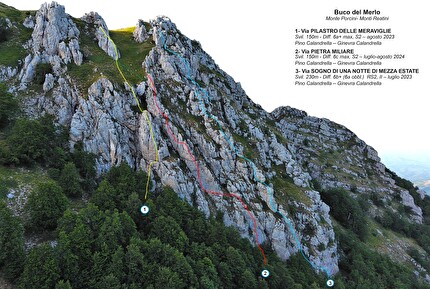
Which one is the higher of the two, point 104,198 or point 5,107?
point 5,107

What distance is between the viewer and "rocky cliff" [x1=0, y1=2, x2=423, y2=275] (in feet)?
167

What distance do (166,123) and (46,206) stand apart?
96.3 feet

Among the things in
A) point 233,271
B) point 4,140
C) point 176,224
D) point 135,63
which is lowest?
point 233,271

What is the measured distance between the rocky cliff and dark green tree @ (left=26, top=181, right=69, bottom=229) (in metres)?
13.6

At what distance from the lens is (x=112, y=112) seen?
5191cm

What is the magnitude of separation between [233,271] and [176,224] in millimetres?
12864

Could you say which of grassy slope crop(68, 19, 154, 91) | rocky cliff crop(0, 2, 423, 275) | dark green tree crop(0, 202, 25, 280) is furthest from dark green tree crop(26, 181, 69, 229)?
grassy slope crop(68, 19, 154, 91)

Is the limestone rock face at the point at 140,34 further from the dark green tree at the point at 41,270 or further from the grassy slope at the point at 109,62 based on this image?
the dark green tree at the point at 41,270

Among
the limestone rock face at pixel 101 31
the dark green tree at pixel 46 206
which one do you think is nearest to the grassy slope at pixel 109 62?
the limestone rock face at pixel 101 31

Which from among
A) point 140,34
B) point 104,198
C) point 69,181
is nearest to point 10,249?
point 104,198

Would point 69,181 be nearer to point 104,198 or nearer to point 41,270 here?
point 104,198

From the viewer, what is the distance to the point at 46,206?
31.8m

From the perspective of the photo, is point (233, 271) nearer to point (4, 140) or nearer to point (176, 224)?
point (176, 224)

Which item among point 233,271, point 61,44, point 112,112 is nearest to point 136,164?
point 112,112
